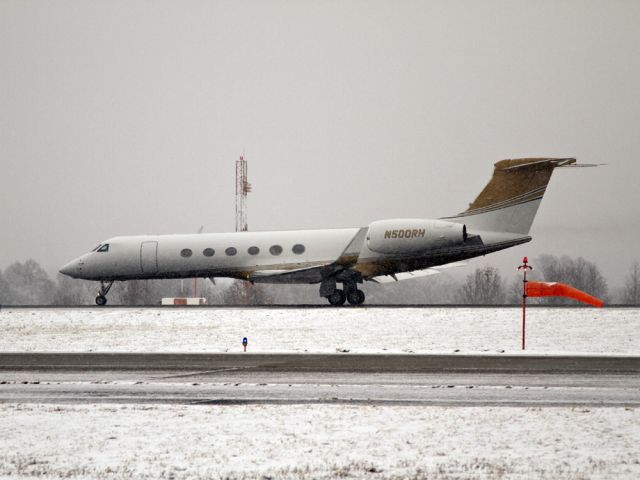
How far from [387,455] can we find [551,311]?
20.8 m

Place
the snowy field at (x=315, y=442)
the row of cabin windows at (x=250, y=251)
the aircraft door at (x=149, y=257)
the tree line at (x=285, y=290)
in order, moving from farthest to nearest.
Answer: the tree line at (x=285, y=290) < the aircraft door at (x=149, y=257) < the row of cabin windows at (x=250, y=251) < the snowy field at (x=315, y=442)

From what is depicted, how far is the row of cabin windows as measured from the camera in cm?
3431

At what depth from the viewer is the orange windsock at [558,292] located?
33812mm

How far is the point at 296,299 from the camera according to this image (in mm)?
133875

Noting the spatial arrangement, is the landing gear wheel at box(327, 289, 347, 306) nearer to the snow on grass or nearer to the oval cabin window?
the oval cabin window

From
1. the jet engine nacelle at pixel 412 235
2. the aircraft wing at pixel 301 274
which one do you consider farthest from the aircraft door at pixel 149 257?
the jet engine nacelle at pixel 412 235

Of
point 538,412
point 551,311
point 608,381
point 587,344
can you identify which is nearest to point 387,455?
point 538,412

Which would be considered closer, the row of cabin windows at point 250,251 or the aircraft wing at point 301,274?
the aircraft wing at point 301,274

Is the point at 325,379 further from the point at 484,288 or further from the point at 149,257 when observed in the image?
the point at 484,288

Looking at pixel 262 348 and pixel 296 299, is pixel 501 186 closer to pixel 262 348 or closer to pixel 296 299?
pixel 262 348

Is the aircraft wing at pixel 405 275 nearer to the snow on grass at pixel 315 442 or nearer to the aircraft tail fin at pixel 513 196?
the aircraft tail fin at pixel 513 196

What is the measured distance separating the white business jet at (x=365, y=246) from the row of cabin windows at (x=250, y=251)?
→ 0.04m

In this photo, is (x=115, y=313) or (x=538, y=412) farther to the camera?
(x=115, y=313)

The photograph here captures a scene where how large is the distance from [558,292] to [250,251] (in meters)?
13.5
